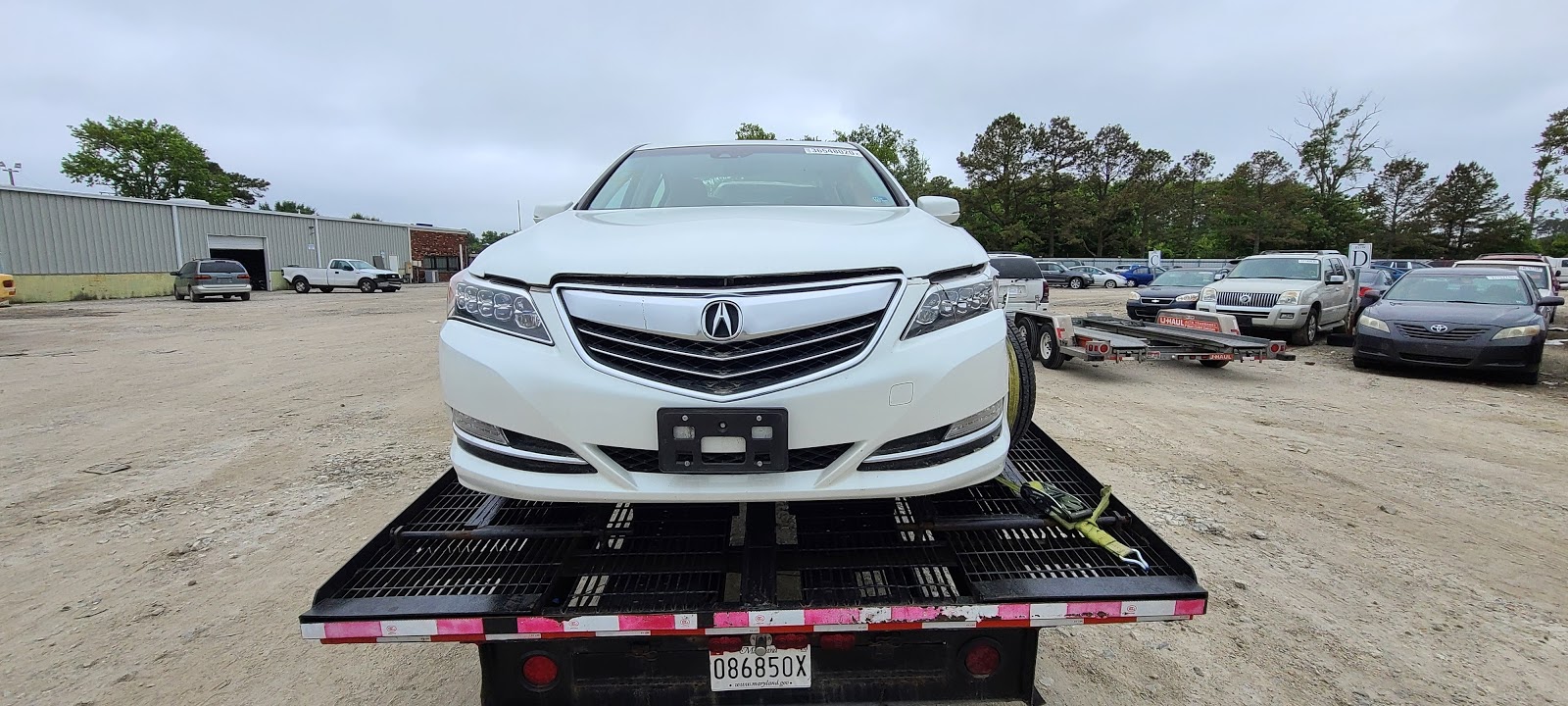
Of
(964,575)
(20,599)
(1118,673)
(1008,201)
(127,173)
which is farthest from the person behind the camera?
(1008,201)

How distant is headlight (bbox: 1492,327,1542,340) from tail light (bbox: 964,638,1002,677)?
9.25 m

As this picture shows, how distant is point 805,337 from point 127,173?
63.7 metres

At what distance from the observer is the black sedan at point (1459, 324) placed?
757 cm

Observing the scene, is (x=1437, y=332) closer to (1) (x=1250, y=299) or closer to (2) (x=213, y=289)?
(1) (x=1250, y=299)

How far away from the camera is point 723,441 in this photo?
166 cm

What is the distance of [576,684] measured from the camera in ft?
5.97

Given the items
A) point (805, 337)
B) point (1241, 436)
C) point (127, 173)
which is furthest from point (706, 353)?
point (127, 173)

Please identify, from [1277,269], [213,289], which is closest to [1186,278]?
[1277,269]

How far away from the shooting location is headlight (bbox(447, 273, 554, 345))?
1789mm

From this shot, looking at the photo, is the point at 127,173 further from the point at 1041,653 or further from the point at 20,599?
the point at 1041,653

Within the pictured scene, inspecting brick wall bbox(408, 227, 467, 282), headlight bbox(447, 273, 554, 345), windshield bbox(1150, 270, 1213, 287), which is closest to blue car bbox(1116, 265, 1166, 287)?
windshield bbox(1150, 270, 1213, 287)

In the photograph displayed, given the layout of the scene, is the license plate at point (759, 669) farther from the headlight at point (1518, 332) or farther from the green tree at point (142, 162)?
the green tree at point (142, 162)

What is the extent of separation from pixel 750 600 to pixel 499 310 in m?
1.00

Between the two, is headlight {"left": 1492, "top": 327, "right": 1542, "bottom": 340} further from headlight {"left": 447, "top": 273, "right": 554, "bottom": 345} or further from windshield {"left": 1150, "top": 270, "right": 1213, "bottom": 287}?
headlight {"left": 447, "top": 273, "right": 554, "bottom": 345}
